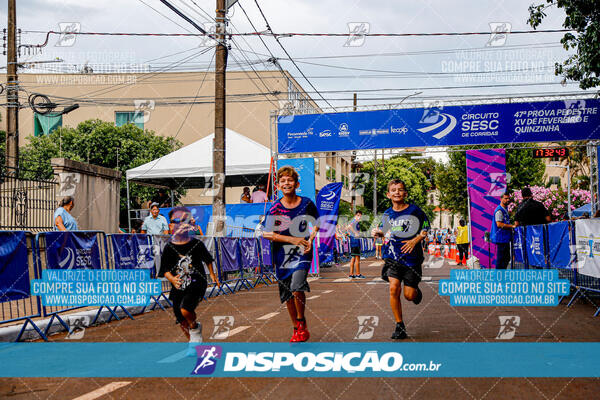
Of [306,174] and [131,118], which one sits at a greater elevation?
[131,118]

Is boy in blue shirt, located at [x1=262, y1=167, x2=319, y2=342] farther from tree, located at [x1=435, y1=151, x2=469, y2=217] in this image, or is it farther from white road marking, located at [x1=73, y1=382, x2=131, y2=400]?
tree, located at [x1=435, y1=151, x2=469, y2=217]

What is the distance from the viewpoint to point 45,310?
8.65 meters

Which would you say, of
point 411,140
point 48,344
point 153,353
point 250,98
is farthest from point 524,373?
point 250,98

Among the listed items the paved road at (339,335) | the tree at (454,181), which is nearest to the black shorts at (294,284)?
the paved road at (339,335)

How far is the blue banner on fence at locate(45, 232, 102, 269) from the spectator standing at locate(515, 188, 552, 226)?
8365 mm

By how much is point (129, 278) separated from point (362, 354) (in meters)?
5.55

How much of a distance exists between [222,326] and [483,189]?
13517mm

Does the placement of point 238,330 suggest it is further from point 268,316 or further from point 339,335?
point 268,316

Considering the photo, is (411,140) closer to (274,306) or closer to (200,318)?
(274,306)

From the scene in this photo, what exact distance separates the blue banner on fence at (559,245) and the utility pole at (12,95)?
15.1 metres

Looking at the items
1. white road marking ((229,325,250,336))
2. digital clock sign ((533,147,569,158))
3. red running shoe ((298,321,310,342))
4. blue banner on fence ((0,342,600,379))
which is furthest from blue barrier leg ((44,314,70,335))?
digital clock sign ((533,147,569,158))

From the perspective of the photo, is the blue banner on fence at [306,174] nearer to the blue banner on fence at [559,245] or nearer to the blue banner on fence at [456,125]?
the blue banner on fence at [456,125]

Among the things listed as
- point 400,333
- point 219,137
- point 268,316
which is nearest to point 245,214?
point 219,137

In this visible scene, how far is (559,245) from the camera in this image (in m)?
11.2
